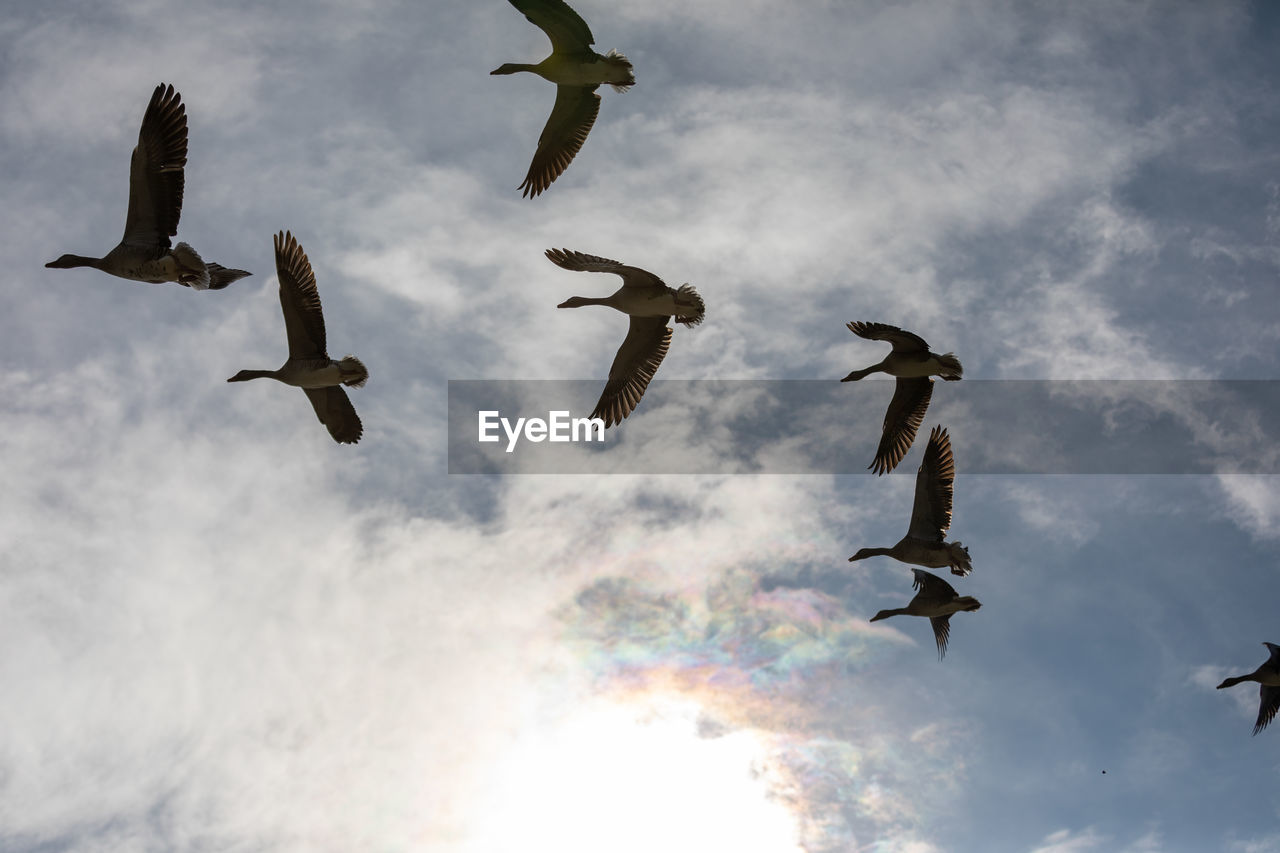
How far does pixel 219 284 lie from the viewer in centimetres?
2036

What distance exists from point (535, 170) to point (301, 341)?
5.48 meters

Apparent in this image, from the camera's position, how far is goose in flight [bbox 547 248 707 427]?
2180cm

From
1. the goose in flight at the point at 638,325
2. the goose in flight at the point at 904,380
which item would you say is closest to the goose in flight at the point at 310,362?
the goose in flight at the point at 638,325

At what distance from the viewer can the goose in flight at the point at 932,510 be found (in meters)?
24.0

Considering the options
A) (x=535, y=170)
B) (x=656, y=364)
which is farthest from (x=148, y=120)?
(x=656, y=364)

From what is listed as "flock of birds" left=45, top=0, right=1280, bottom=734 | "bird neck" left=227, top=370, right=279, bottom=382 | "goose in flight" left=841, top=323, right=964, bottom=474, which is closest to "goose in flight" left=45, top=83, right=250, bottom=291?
"flock of birds" left=45, top=0, right=1280, bottom=734

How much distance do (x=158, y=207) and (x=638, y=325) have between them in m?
8.61

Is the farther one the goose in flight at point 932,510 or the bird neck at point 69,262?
the goose in flight at point 932,510

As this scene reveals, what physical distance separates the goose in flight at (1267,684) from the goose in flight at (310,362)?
62.8 ft

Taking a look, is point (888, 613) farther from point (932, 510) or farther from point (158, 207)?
point (158, 207)

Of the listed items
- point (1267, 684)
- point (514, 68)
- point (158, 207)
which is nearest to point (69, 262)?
point (158, 207)

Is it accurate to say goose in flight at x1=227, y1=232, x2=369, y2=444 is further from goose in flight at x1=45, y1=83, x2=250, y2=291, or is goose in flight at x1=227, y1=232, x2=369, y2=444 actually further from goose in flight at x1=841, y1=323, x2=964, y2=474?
goose in flight at x1=841, y1=323, x2=964, y2=474

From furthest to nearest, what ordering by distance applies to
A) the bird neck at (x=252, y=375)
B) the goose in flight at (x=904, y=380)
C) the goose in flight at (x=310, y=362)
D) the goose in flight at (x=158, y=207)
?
the goose in flight at (x=904, y=380) < the bird neck at (x=252, y=375) < the goose in flight at (x=310, y=362) < the goose in flight at (x=158, y=207)

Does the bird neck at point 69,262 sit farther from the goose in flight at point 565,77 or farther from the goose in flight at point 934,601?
the goose in flight at point 934,601
